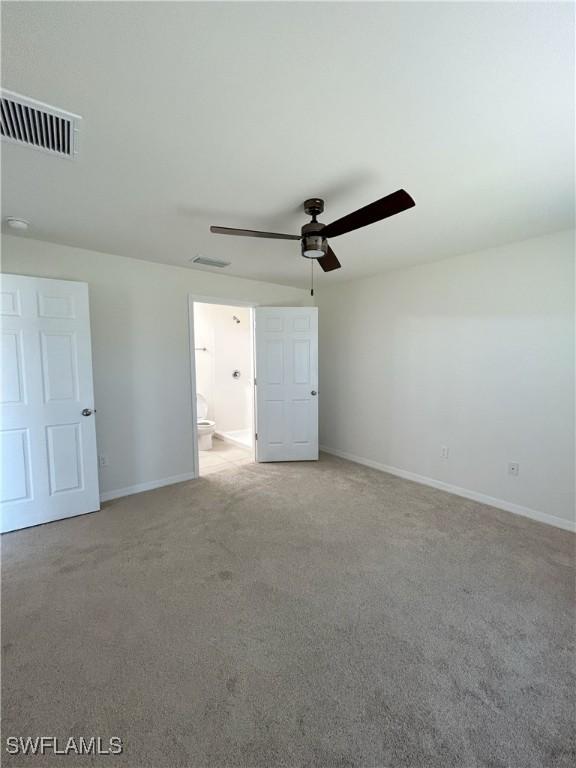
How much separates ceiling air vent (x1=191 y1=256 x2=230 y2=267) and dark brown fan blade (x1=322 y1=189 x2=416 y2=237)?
1634 mm

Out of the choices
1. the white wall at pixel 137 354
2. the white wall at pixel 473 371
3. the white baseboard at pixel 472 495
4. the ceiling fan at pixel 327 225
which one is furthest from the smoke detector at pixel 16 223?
the white baseboard at pixel 472 495

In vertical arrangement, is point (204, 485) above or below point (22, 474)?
below

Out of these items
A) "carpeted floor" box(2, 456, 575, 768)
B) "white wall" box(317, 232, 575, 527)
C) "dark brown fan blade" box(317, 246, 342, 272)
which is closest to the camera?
"carpeted floor" box(2, 456, 575, 768)

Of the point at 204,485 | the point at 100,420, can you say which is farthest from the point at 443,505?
the point at 100,420

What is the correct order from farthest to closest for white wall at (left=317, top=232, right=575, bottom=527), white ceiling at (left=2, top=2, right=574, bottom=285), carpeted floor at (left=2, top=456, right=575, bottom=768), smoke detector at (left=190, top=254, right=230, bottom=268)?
smoke detector at (left=190, top=254, right=230, bottom=268), white wall at (left=317, top=232, right=575, bottom=527), carpeted floor at (left=2, top=456, right=575, bottom=768), white ceiling at (left=2, top=2, right=574, bottom=285)

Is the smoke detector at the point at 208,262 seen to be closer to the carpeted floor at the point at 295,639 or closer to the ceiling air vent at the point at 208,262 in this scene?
the ceiling air vent at the point at 208,262

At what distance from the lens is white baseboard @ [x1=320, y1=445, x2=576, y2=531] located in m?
2.78

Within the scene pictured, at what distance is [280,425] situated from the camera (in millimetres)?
4395

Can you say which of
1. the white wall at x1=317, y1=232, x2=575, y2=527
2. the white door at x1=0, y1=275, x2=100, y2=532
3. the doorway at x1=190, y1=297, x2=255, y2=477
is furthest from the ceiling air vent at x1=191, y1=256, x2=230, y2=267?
the doorway at x1=190, y1=297, x2=255, y2=477

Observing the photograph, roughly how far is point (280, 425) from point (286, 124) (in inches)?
134

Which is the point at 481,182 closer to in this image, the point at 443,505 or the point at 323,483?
the point at 443,505

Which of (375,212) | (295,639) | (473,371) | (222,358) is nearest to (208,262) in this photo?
(375,212)

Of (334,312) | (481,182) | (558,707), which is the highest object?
(481,182)

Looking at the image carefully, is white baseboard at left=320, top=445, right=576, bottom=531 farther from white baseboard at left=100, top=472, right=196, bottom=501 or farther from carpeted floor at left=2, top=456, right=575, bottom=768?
white baseboard at left=100, top=472, right=196, bottom=501
